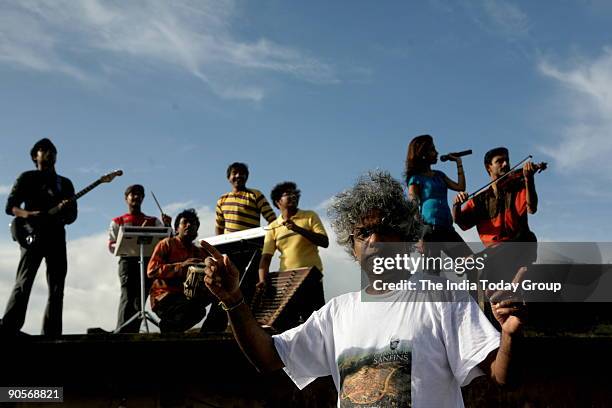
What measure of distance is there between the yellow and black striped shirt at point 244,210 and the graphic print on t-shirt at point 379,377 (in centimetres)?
475

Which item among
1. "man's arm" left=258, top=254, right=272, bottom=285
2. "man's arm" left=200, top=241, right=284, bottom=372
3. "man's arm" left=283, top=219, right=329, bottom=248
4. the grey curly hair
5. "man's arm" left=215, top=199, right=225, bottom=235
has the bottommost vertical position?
"man's arm" left=200, top=241, right=284, bottom=372

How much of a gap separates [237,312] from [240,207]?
15.4 ft

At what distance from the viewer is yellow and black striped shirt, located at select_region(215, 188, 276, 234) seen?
716 cm

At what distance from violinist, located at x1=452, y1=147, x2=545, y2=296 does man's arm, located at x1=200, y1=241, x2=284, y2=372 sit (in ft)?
10.2

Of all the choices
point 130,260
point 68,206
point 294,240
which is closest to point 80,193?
point 68,206

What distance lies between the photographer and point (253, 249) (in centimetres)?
657

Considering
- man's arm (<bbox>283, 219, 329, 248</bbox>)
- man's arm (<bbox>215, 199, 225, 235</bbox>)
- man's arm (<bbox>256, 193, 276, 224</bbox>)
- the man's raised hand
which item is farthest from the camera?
man's arm (<bbox>215, 199, 225, 235</bbox>)

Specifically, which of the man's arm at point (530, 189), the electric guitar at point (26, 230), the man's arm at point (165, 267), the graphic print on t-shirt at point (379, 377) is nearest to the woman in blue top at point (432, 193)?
the man's arm at point (530, 189)

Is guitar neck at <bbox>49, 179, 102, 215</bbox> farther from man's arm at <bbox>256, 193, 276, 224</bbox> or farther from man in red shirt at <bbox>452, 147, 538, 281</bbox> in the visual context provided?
man in red shirt at <bbox>452, 147, 538, 281</bbox>

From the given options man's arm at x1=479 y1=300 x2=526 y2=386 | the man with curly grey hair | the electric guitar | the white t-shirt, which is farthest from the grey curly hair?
the electric guitar

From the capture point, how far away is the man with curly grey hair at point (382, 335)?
2.27 m

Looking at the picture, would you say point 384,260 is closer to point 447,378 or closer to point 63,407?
point 447,378

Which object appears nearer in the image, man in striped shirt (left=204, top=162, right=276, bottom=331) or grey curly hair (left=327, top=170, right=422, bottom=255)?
grey curly hair (left=327, top=170, right=422, bottom=255)

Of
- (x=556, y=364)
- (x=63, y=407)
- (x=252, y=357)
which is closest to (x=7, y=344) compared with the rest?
(x=63, y=407)
